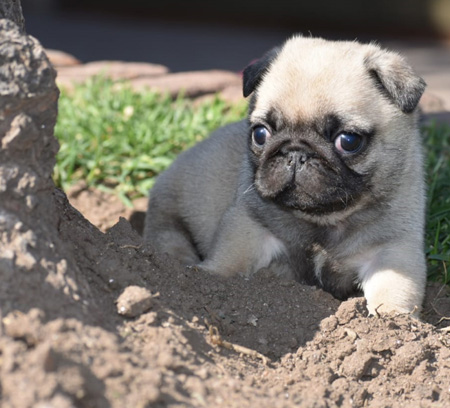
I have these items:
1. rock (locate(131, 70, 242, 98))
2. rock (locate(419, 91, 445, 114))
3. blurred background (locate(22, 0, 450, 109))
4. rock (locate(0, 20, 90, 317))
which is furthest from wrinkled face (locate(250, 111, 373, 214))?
blurred background (locate(22, 0, 450, 109))

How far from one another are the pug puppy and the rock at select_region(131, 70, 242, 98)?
2831 millimetres

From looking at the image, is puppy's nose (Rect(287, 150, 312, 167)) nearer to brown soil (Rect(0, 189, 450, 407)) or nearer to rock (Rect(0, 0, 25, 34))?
brown soil (Rect(0, 189, 450, 407))

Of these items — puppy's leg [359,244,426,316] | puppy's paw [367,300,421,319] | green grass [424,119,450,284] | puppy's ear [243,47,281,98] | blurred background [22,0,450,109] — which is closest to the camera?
puppy's paw [367,300,421,319]

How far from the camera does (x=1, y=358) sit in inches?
80.0

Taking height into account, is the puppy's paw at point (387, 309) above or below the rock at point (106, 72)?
above

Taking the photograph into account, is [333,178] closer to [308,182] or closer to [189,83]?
[308,182]

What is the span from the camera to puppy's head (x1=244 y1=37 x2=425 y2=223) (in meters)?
3.29

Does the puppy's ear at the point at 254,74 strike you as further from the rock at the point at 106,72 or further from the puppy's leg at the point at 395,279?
the rock at the point at 106,72

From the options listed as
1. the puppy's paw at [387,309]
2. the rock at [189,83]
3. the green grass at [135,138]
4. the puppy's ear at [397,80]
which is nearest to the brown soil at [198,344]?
the puppy's paw at [387,309]

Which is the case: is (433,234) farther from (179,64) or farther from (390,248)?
(179,64)

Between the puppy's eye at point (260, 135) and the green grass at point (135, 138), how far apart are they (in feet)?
4.57

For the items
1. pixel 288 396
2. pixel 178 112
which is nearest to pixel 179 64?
pixel 178 112

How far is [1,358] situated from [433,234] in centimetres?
298

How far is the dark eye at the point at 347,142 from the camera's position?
3.30 metres
